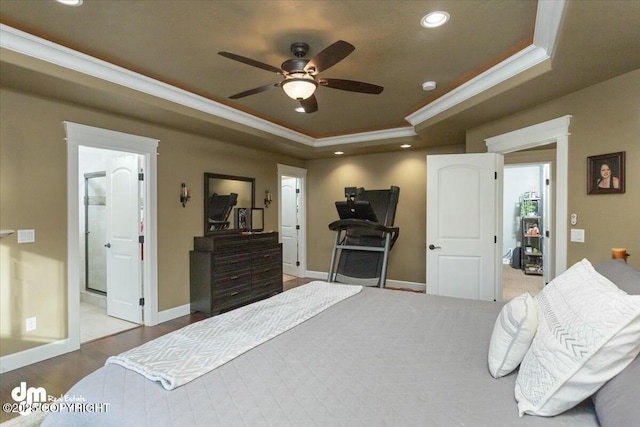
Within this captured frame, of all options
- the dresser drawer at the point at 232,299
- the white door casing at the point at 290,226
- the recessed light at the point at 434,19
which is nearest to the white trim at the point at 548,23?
the recessed light at the point at 434,19

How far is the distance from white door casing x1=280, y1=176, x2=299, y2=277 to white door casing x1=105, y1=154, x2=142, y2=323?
3.10 m

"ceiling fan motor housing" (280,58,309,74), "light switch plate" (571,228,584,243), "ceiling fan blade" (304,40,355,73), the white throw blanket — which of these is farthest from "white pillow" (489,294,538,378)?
"light switch plate" (571,228,584,243)

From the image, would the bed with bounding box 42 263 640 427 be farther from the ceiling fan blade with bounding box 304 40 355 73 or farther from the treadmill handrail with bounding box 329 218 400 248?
the treadmill handrail with bounding box 329 218 400 248

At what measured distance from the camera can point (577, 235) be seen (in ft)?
9.36

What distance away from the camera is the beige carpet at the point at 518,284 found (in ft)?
17.7

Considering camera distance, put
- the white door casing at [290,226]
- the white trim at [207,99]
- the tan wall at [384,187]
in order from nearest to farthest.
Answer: the white trim at [207,99]
the tan wall at [384,187]
the white door casing at [290,226]

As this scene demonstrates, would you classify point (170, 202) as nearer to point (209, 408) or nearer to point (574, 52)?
point (209, 408)

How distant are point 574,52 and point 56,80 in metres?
3.86

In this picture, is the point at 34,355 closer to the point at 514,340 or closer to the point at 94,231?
the point at 94,231

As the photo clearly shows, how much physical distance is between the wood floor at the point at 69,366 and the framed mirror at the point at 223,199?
1548 mm

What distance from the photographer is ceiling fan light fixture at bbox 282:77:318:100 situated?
231cm

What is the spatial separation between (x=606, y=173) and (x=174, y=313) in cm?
474

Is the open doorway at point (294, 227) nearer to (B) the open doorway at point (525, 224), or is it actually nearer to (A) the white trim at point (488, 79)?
(A) the white trim at point (488, 79)

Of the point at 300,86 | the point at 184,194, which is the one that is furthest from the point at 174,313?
the point at 300,86
